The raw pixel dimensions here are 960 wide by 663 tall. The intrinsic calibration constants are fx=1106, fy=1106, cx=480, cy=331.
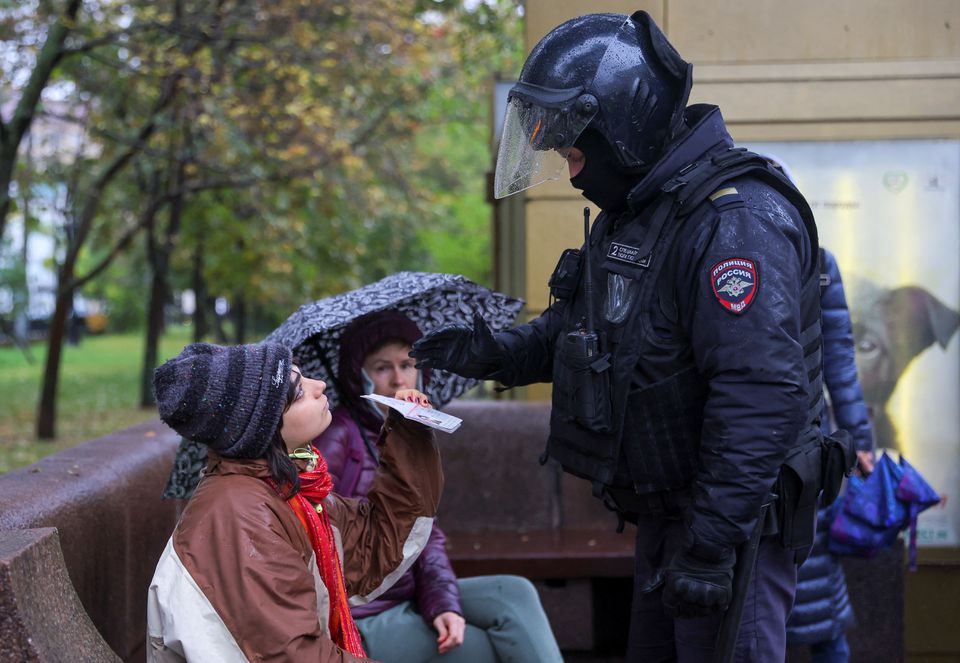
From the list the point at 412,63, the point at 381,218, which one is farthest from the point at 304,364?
the point at 381,218

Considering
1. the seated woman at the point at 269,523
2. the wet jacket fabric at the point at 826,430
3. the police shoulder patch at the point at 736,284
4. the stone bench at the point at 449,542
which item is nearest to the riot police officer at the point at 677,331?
the police shoulder patch at the point at 736,284

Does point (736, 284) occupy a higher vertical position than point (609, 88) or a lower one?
lower

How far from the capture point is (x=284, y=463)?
2555 mm

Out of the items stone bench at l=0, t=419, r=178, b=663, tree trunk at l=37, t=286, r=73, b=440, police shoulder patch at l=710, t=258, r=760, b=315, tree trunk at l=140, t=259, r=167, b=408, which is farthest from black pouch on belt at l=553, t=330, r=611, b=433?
tree trunk at l=140, t=259, r=167, b=408

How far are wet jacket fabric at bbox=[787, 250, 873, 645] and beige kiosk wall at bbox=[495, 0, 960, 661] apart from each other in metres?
1.53

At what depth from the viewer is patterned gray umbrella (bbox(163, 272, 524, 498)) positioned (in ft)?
10.8

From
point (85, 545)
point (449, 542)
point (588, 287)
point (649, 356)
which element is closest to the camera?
point (649, 356)

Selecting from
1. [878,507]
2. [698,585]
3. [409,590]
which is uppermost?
[698,585]

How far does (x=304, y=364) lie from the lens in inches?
141

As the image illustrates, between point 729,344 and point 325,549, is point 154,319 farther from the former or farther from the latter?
point 729,344

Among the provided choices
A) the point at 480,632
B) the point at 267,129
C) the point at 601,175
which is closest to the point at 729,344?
the point at 601,175

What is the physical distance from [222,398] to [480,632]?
4.34ft

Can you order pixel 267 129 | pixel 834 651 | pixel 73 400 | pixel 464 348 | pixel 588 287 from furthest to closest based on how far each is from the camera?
1. pixel 73 400
2. pixel 267 129
3. pixel 834 651
4. pixel 464 348
5. pixel 588 287

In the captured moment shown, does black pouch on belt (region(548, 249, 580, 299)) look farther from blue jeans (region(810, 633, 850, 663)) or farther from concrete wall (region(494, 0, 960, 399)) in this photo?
concrete wall (region(494, 0, 960, 399))
